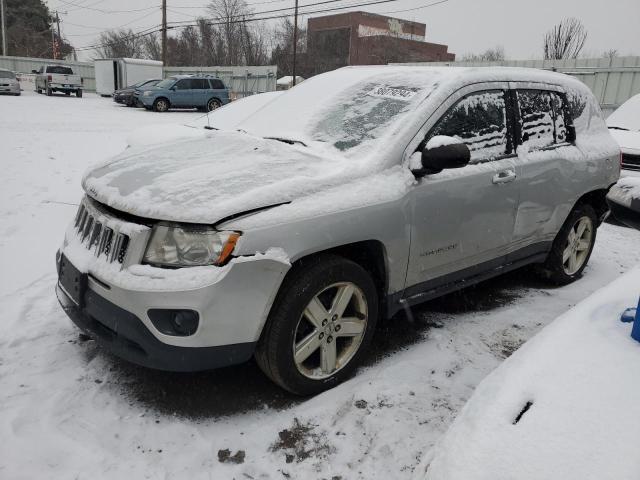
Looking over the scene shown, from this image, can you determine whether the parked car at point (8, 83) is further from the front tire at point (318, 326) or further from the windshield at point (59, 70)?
the front tire at point (318, 326)

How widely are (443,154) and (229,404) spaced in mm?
1810

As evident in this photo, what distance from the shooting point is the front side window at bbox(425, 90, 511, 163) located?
3.34 meters

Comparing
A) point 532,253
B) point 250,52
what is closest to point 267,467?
point 532,253

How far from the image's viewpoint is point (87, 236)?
2861mm

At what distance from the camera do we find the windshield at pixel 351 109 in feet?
10.5

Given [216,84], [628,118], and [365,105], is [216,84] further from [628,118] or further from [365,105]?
[365,105]

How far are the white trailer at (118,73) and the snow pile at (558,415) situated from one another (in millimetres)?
33270

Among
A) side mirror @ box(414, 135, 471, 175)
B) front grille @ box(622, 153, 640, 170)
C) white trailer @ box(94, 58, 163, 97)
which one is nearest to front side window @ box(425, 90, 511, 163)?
side mirror @ box(414, 135, 471, 175)

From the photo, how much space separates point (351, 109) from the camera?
3430 mm

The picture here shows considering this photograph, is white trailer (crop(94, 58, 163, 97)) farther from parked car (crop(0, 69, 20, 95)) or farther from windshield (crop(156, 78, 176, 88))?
windshield (crop(156, 78, 176, 88))

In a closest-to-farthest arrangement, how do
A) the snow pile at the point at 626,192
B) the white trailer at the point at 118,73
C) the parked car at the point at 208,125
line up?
the snow pile at the point at 626,192 → the parked car at the point at 208,125 → the white trailer at the point at 118,73

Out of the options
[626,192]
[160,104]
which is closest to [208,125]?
[626,192]

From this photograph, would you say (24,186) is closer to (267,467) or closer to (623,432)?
(267,467)

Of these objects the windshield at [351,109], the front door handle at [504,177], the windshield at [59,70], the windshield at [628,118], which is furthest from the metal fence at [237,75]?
the front door handle at [504,177]
